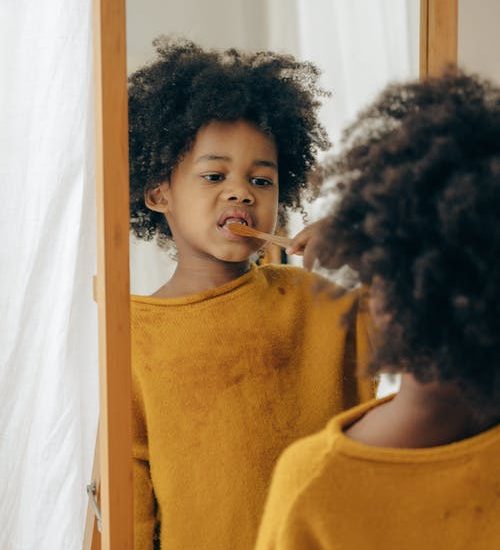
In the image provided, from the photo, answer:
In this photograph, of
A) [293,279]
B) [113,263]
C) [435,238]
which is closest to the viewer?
[435,238]

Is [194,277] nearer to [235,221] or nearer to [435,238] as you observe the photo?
[235,221]

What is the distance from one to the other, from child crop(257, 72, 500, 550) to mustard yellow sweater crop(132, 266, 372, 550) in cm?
25

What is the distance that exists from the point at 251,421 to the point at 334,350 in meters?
0.12

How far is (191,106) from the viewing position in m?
0.95

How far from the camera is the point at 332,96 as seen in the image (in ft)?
3.34

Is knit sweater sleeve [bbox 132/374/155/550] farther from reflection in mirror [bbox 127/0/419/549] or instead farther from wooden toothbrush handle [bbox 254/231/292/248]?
wooden toothbrush handle [bbox 254/231/292/248]

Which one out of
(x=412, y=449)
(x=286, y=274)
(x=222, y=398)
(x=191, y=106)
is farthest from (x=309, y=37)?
(x=412, y=449)

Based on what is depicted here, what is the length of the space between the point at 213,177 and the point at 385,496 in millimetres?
424

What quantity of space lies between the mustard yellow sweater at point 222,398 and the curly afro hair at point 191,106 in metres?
0.11

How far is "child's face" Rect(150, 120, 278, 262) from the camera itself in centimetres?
95

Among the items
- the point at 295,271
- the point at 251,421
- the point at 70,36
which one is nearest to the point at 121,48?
the point at 70,36

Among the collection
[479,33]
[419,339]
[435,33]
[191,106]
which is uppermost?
[479,33]

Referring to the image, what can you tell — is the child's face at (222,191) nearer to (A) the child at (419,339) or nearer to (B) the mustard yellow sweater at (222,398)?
(B) the mustard yellow sweater at (222,398)

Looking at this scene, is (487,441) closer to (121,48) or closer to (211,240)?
(211,240)
